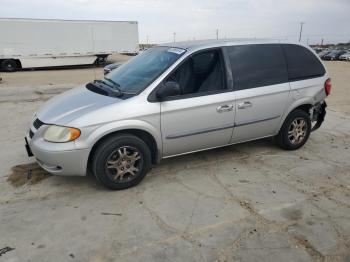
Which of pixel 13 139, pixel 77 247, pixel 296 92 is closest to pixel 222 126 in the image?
pixel 296 92

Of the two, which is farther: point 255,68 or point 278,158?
point 278,158

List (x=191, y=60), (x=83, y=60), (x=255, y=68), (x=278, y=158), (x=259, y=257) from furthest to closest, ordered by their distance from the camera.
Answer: (x=83, y=60) < (x=278, y=158) < (x=255, y=68) < (x=191, y=60) < (x=259, y=257)

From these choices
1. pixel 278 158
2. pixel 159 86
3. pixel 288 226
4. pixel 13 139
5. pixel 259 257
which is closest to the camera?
pixel 259 257

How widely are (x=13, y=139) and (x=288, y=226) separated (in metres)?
4.95

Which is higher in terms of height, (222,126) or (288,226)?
(222,126)

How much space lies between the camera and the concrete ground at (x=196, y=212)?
3133 millimetres

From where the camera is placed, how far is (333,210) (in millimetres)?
3828

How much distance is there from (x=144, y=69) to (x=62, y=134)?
1.47 m

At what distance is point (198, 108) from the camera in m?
4.46

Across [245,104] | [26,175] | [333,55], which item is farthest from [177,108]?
[333,55]

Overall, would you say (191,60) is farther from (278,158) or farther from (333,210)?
(333,210)

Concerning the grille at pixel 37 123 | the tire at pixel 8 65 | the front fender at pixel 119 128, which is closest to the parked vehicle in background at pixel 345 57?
the tire at pixel 8 65

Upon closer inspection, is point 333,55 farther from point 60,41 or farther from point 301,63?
point 301,63

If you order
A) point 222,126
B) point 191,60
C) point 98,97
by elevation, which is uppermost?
point 191,60
